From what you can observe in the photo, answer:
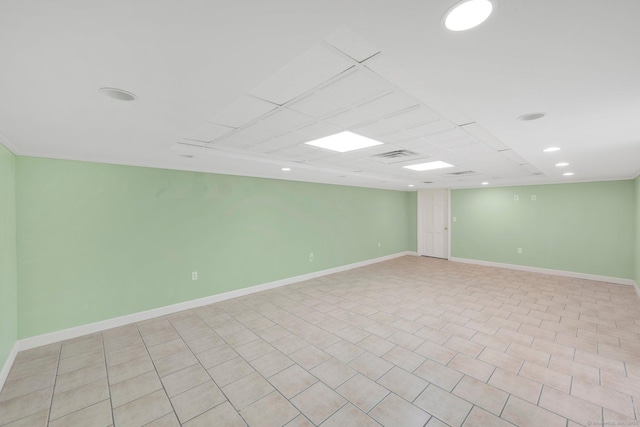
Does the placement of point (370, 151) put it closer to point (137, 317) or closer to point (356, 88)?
point (356, 88)

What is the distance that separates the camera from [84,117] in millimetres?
1890

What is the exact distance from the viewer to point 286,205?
5328 mm

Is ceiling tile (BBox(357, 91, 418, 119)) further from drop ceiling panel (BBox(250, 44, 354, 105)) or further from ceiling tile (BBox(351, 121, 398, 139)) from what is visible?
drop ceiling panel (BBox(250, 44, 354, 105))

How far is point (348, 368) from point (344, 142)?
232 cm

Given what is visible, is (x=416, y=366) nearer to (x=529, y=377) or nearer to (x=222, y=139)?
(x=529, y=377)

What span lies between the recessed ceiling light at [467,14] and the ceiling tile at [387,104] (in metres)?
0.62

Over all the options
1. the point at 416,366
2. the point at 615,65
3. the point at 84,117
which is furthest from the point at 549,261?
the point at 84,117

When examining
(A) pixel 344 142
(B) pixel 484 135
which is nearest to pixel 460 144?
(B) pixel 484 135

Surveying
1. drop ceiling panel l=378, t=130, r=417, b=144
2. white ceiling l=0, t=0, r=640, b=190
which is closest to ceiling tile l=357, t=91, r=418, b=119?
white ceiling l=0, t=0, r=640, b=190

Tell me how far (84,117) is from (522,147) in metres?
4.10

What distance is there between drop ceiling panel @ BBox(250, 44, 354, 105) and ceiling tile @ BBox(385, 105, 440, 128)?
0.77m

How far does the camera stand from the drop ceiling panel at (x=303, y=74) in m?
1.20

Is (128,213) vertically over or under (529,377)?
over

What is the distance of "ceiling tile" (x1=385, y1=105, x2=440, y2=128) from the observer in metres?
1.86
